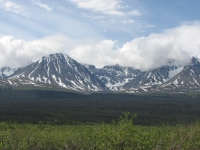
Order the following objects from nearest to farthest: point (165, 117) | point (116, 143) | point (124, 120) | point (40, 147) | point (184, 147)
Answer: point (116, 143), point (124, 120), point (184, 147), point (40, 147), point (165, 117)

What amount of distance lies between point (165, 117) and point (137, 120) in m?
25.6

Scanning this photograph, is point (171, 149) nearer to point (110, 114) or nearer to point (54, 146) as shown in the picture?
point (54, 146)

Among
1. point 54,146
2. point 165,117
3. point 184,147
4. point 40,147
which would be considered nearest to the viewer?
point 184,147

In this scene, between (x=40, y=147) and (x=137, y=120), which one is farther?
(x=137, y=120)

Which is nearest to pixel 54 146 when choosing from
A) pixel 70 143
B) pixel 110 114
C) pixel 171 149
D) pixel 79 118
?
pixel 70 143

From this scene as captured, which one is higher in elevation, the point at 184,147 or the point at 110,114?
the point at 184,147

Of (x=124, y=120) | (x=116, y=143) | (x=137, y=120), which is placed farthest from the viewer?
(x=137, y=120)

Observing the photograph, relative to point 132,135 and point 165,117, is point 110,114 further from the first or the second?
point 132,135

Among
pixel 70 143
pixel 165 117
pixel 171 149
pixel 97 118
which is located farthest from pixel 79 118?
pixel 171 149

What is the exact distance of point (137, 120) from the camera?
166 meters

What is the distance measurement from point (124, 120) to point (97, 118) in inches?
5597

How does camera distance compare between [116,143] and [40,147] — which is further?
[40,147]

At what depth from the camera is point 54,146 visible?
70.4 m

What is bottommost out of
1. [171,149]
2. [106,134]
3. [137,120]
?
[137,120]
